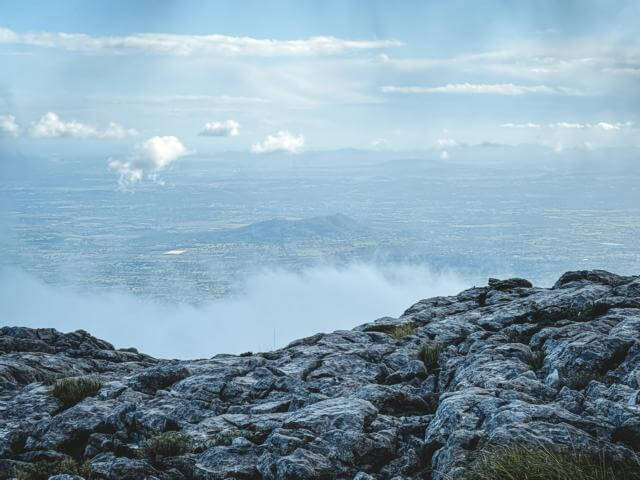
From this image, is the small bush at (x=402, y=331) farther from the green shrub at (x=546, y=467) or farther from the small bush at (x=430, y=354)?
the green shrub at (x=546, y=467)

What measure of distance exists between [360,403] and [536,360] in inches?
242

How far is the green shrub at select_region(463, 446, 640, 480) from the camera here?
9641 millimetres

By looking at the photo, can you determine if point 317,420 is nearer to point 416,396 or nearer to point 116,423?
point 416,396

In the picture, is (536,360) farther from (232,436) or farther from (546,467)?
(546,467)

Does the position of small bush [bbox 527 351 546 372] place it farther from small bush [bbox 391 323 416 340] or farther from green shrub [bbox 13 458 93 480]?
green shrub [bbox 13 458 93 480]

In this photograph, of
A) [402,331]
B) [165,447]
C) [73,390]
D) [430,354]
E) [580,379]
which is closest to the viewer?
[165,447]

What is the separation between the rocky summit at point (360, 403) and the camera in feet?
42.1

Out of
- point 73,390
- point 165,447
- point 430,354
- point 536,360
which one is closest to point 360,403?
point 165,447

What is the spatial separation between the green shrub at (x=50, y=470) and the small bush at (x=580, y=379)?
37.1 ft

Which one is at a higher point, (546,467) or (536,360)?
(546,467)

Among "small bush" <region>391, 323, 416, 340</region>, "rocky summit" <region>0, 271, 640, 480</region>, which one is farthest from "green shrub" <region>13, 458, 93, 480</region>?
"small bush" <region>391, 323, 416, 340</region>

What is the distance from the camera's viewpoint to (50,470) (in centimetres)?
1383

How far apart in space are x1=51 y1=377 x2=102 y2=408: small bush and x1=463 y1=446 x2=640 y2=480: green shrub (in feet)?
41.9

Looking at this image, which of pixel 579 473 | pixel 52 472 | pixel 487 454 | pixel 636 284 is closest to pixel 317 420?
pixel 487 454
